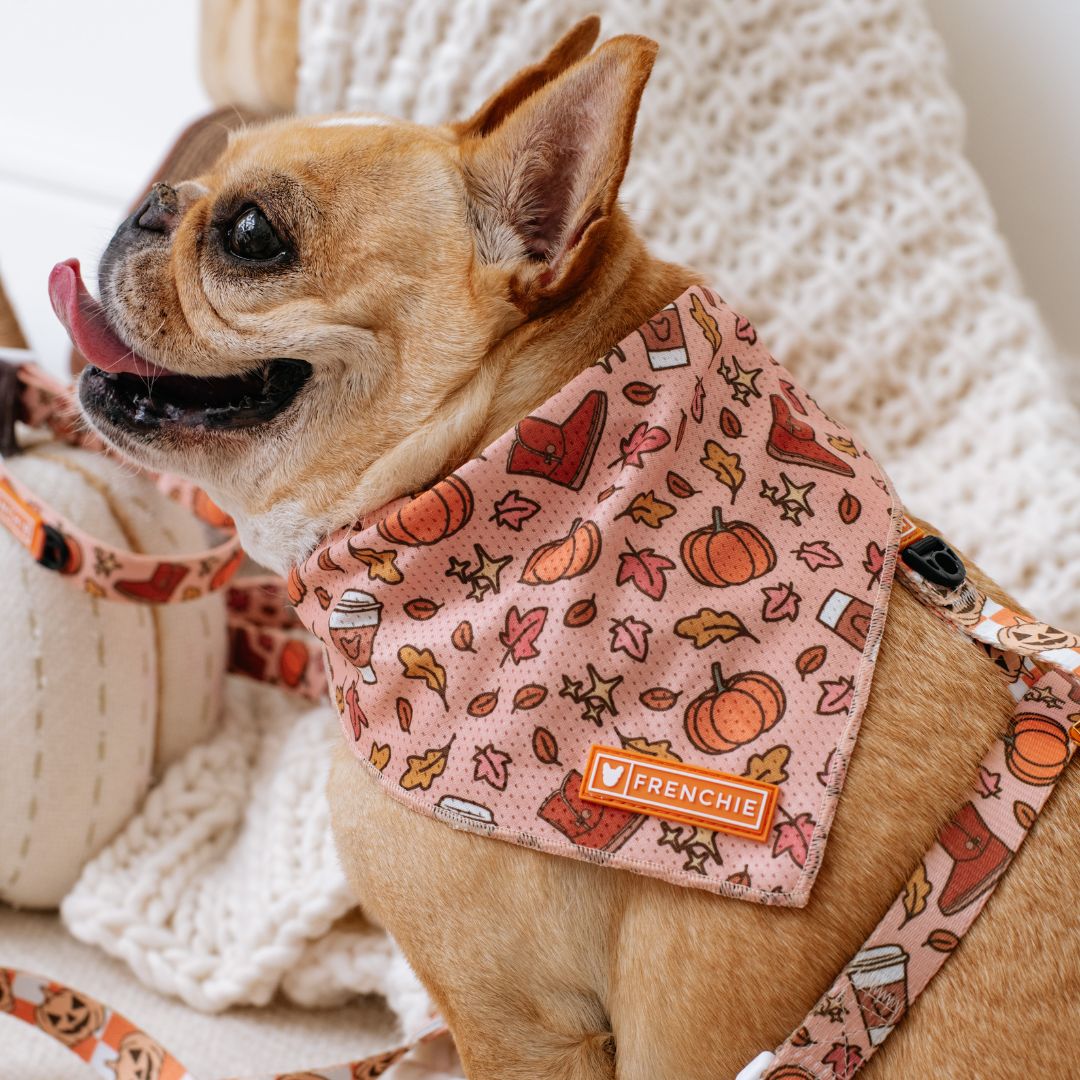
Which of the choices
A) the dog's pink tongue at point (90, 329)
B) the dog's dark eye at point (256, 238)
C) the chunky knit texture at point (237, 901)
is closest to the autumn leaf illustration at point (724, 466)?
the dog's dark eye at point (256, 238)

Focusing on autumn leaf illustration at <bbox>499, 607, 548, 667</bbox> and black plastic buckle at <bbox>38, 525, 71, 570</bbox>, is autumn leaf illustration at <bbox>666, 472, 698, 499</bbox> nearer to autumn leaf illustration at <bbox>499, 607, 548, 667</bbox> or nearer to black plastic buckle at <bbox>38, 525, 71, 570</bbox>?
autumn leaf illustration at <bbox>499, 607, 548, 667</bbox>

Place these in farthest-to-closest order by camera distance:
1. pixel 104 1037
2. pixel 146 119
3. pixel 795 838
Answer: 1. pixel 146 119
2. pixel 104 1037
3. pixel 795 838

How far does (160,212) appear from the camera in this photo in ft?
3.55

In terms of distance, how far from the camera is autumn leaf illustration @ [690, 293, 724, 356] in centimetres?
97

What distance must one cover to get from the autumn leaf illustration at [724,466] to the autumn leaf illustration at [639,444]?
5 cm

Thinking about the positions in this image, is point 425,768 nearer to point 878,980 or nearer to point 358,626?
point 358,626

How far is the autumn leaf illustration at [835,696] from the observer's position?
0.88 m

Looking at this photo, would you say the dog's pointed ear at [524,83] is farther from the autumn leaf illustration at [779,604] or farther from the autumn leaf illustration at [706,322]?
the autumn leaf illustration at [779,604]

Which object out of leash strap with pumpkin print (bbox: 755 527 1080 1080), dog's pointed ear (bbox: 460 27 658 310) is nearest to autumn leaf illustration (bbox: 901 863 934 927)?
leash strap with pumpkin print (bbox: 755 527 1080 1080)

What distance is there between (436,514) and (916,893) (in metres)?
0.51

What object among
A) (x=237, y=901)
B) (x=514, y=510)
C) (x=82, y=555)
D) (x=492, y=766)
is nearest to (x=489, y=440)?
(x=514, y=510)

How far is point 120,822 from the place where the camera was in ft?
4.81

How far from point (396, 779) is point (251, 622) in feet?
3.21

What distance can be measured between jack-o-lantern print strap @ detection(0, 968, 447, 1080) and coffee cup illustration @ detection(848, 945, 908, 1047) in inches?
21.4
